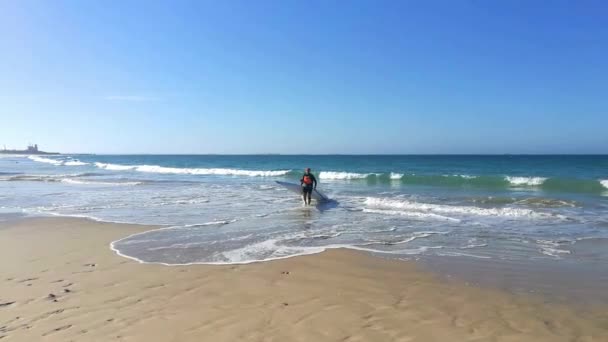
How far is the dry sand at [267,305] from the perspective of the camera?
411 cm

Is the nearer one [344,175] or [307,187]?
[307,187]

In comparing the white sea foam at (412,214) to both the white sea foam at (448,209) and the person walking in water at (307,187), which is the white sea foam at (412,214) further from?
the person walking in water at (307,187)

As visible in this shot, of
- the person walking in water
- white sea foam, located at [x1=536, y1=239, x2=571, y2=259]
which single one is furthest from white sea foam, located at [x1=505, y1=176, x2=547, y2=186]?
white sea foam, located at [x1=536, y1=239, x2=571, y2=259]

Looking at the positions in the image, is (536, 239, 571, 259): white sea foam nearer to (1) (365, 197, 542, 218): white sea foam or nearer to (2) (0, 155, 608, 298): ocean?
(2) (0, 155, 608, 298): ocean

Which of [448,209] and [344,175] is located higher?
[344,175]

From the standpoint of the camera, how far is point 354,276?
20.1 feet

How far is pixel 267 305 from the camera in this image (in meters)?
4.88

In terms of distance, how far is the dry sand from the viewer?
4109 millimetres

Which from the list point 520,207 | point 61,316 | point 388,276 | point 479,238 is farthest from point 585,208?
point 61,316

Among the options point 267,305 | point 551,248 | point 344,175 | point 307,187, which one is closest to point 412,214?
point 307,187

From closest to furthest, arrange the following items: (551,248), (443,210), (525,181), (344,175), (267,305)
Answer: (267,305) → (551,248) → (443,210) → (525,181) → (344,175)

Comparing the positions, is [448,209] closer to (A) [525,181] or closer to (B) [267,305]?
(B) [267,305]

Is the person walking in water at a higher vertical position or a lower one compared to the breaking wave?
higher

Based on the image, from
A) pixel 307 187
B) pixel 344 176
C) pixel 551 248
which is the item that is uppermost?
pixel 307 187
